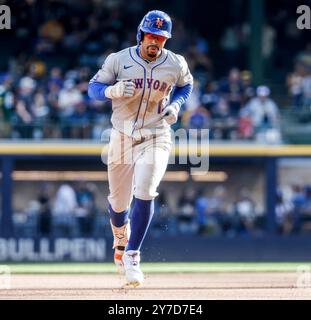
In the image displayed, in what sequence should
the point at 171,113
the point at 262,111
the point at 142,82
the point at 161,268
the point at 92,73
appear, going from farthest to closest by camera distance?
1. the point at 92,73
2. the point at 262,111
3. the point at 161,268
4. the point at 142,82
5. the point at 171,113

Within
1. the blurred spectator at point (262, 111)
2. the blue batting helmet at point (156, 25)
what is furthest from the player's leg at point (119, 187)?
the blurred spectator at point (262, 111)

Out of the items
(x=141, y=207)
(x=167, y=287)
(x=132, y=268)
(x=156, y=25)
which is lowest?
(x=167, y=287)

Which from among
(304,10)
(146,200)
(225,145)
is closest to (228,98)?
(225,145)

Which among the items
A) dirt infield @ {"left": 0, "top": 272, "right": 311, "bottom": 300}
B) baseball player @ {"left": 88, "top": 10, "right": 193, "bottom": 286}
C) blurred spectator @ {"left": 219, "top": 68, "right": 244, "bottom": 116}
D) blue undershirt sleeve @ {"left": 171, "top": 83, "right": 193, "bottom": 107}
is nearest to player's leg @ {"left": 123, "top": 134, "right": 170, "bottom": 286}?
baseball player @ {"left": 88, "top": 10, "right": 193, "bottom": 286}

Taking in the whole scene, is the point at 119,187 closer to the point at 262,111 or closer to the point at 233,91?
the point at 262,111

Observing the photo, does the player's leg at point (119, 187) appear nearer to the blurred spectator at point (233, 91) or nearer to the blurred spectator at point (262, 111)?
the blurred spectator at point (262, 111)

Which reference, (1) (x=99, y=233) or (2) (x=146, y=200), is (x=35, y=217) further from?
(2) (x=146, y=200)

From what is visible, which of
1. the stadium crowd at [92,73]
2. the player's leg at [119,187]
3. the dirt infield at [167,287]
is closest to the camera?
the dirt infield at [167,287]

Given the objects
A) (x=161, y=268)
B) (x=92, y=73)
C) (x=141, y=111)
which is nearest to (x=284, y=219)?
(x=92, y=73)
